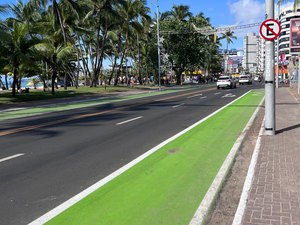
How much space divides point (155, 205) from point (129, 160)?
2938 millimetres

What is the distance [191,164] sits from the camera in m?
7.87

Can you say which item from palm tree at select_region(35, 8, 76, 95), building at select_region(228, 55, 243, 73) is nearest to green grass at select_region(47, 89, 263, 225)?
palm tree at select_region(35, 8, 76, 95)

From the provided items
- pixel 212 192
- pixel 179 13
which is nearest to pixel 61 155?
pixel 212 192

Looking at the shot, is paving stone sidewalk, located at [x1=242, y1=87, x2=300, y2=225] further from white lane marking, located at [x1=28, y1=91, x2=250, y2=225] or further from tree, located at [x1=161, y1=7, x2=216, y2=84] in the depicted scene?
tree, located at [x1=161, y1=7, x2=216, y2=84]

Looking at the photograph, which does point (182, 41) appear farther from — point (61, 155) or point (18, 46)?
point (61, 155)

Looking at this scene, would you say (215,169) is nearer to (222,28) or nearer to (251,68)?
(222,28)

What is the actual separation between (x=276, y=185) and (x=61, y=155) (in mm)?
4972

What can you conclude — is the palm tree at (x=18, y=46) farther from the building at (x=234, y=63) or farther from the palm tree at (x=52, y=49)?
the building at (x=234, y=63)

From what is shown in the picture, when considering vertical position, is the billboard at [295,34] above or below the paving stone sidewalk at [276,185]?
above

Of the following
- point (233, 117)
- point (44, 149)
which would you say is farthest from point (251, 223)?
point (233, 117)

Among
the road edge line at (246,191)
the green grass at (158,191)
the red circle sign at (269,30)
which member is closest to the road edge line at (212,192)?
the green grass at (158,191)

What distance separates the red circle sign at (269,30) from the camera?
395 inches

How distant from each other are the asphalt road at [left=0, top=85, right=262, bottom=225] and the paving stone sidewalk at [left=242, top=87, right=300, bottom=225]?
108 inches

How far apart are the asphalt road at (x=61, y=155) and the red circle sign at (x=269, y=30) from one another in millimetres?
3920
